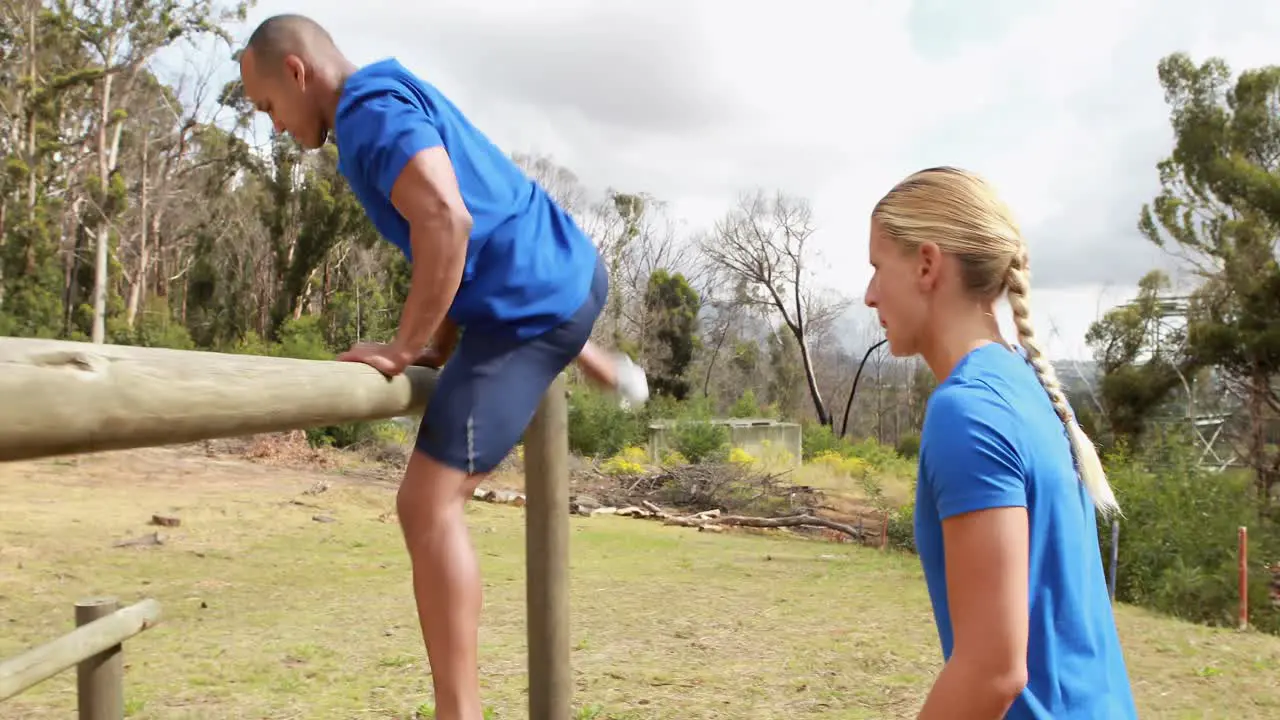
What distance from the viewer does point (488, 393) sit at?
5.59ft

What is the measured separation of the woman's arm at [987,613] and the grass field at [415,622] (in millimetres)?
2678

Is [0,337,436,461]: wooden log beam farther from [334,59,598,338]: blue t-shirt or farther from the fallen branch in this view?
the fallen branch

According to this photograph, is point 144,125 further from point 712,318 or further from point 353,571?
point 353,571

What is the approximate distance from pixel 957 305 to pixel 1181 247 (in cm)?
2402

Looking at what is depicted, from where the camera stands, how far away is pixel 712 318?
117 feet

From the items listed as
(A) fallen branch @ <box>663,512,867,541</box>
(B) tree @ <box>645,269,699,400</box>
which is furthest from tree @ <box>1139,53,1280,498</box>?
(B) tree @ <box>645,269,699,400</box>

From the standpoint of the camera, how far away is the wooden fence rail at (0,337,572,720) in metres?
0.87

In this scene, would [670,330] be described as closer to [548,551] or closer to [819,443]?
[819,443]

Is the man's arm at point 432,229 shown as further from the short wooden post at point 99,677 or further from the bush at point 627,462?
the bush at point 627,462

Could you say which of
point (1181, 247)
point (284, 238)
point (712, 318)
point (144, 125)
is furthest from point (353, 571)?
point (712, 318)

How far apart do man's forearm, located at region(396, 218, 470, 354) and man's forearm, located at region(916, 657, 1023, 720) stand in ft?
3.02

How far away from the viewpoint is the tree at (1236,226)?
1543 centimetres

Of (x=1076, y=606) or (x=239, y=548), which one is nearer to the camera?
(x=1076, y=606)

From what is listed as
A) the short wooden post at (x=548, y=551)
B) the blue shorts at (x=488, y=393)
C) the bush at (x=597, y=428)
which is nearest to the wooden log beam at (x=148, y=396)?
the blue shorts at (x=488, y=393)
